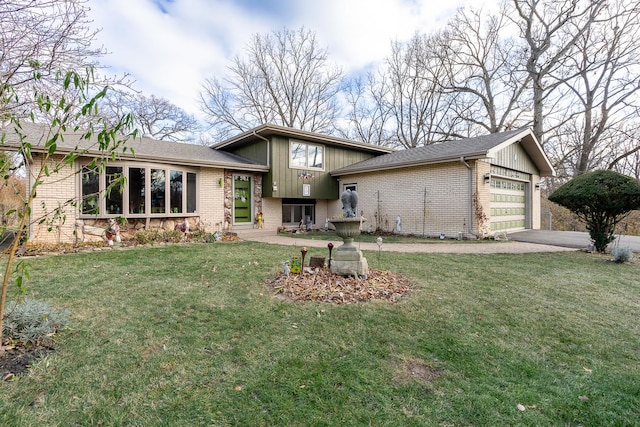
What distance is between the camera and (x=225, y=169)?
445 inches

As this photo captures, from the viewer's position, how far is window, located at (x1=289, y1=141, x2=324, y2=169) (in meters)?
12.4

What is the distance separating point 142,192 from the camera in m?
9.12

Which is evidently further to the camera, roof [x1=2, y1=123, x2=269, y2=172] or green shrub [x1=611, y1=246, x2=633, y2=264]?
roof [x1=2, y1=123, x2=269, y2=172]

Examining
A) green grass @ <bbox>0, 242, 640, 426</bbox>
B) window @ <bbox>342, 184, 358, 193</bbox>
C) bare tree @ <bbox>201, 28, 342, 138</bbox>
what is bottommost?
green grass @ <bbox>0, 242, 640, 426</bbox>

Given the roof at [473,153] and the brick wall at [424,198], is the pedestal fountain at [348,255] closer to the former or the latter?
the roof at [473,153]

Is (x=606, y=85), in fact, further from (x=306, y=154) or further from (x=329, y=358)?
(x=329, y=358)

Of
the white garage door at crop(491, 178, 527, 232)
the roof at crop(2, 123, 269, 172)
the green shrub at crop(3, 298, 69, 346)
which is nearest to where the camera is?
the green shrub at crop(3, 298, 69, 346)

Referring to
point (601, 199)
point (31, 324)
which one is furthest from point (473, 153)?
point (31, 324)

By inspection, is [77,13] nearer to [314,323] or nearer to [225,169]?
[314,323]

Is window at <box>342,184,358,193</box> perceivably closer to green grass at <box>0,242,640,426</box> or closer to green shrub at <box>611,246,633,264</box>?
green shrub at <box>611,246,633,264</box>

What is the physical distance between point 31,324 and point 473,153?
34.7ft

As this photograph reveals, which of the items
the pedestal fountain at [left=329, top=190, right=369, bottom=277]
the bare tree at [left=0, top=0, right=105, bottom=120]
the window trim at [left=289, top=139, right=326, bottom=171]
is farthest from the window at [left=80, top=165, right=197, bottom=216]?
the pedestal fountain at [left=329, top=190, right=369, bottom=277]

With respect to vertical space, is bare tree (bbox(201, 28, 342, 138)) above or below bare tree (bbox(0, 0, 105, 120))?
above

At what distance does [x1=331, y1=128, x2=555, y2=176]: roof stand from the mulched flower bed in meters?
6.51
